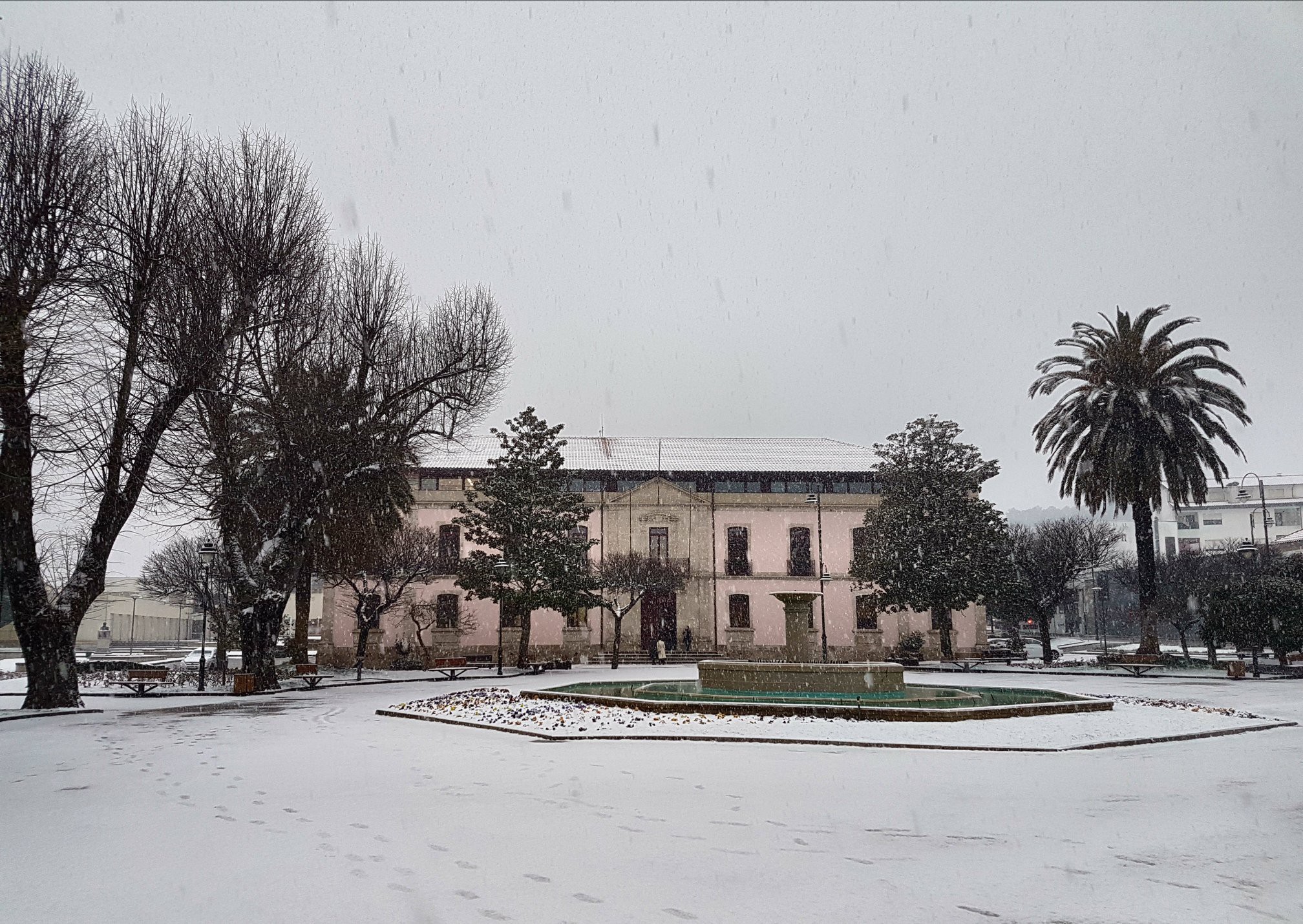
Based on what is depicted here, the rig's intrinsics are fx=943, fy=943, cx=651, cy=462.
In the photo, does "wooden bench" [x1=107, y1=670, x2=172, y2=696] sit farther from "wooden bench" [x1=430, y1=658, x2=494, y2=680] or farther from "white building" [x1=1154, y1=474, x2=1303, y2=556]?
"white building" [x1=1154, y1=474, x2=1303, y2=556]

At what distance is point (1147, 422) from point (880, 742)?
73.0 ft

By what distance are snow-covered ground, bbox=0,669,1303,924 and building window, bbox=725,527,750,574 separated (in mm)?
30457

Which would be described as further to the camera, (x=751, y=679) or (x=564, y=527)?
(x=564, y=527)

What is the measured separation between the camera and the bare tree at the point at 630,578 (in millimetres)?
35719

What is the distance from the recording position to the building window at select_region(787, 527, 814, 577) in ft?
139

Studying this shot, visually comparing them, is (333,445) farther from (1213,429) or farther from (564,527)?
(1213,429)

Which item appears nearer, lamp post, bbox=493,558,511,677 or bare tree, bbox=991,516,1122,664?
lamp post, bbox=493,558,511,677

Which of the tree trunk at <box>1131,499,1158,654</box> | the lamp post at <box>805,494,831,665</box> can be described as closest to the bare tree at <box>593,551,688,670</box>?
the lamp post at <box>805,494,831,665</box>

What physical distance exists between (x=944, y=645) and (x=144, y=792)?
32368 millimetres

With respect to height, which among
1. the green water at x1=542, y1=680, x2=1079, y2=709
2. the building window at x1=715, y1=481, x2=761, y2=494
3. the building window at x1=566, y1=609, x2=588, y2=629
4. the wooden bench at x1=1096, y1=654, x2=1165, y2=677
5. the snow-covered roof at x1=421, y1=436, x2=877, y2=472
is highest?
the snow-covered roof at x1=421, y1=436, x2=877, y2=472

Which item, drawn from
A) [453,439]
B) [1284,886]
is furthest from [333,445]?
[1284,886]

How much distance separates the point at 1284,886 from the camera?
5.65m

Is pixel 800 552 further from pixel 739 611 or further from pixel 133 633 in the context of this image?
pixel 133 633

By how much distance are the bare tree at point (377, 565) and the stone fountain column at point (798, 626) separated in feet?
40.4
